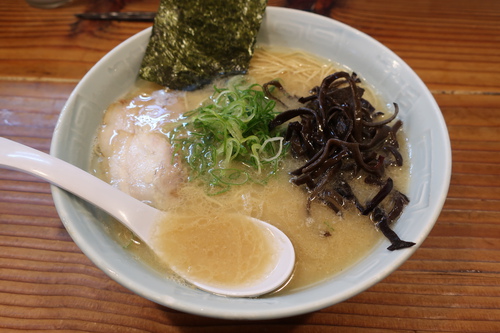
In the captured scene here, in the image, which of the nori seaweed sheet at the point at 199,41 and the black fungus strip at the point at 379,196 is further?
the nori seaweed sheet at the point at 199,41

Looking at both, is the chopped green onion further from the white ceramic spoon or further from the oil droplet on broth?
the white ceramic spoon

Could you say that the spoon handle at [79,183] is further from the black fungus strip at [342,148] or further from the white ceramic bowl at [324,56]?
the black fungus strip at [342,148]

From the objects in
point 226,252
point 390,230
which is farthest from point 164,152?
point 390,230

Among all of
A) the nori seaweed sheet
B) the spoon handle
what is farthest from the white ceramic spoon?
the nori seaweed sheet

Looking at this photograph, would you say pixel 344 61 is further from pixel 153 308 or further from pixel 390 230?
pixel 153 308

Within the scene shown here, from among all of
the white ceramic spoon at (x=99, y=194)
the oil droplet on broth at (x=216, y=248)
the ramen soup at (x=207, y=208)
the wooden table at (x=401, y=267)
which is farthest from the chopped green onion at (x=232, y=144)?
the wooden table at (x=401, y=267)

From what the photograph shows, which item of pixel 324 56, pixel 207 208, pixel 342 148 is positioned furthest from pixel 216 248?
pixel 324 56
